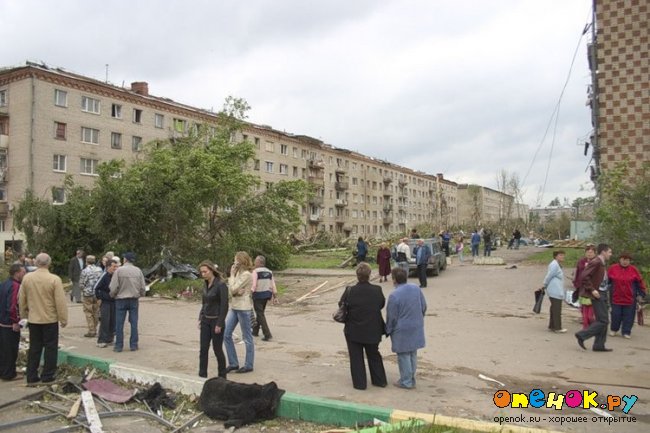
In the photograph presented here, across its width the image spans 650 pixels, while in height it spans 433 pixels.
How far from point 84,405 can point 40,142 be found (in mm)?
38922

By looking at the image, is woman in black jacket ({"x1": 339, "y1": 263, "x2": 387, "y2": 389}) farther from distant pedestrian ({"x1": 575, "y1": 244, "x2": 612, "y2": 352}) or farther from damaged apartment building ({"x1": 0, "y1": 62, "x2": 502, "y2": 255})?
damaged apartment building ({"x1": 0, "y1": 62, "x2": 502, "y2": 255})

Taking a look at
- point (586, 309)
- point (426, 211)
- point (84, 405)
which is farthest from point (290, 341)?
point (426, 211)

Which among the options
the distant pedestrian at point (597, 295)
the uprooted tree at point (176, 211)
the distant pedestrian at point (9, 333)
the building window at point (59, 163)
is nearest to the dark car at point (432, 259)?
the uprooted tree at point (176, 211)

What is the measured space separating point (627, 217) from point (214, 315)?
12540 millimetres

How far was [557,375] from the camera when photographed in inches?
298

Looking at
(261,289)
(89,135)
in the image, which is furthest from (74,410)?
(89,135)

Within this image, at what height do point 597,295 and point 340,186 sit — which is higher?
point 340,186

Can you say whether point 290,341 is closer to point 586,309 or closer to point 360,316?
point 360,316

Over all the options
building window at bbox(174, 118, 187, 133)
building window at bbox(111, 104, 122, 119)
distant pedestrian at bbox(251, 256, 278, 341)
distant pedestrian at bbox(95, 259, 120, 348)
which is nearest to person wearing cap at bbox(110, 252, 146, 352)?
distant pedestrian at bbox(95, 259, 120, 348)

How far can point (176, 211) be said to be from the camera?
74.5 ft

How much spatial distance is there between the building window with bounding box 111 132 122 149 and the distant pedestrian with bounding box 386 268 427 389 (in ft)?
142

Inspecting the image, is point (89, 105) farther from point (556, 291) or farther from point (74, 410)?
point (74, 410)

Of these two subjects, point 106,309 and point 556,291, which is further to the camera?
point 556,291

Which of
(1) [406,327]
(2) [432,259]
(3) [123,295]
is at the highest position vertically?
(2) [432,259]
